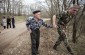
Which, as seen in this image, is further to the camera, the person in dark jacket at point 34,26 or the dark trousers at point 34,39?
the dark trousers at point 34,39

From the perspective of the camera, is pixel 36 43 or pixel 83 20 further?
pixel 83 20

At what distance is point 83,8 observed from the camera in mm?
9047

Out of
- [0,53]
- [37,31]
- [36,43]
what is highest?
[37,31]

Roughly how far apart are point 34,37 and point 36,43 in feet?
1.31

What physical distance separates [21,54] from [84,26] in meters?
3.44

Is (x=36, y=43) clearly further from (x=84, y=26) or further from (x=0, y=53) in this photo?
(x=84, y=26)

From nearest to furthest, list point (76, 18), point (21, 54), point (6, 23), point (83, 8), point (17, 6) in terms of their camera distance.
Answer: point (21, 54) < point (83, 8) < point (76, 18) < point (6, 23) < point (17, 6)

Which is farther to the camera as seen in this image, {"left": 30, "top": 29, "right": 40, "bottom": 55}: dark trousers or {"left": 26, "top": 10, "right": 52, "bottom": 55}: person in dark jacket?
{"left": 30, "top": 29, "right": 40, "bottom": 55}: dark trousers

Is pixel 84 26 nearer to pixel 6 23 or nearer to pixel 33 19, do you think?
pixel 33 19

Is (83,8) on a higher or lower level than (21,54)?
higher

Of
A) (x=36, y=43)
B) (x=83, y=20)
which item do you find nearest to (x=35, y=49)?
(x=36, y=43)

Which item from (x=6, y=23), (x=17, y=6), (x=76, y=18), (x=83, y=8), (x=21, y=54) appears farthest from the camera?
(x=17, y=6)

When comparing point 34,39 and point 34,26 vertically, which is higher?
point 34,26

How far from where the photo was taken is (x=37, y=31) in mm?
7594
